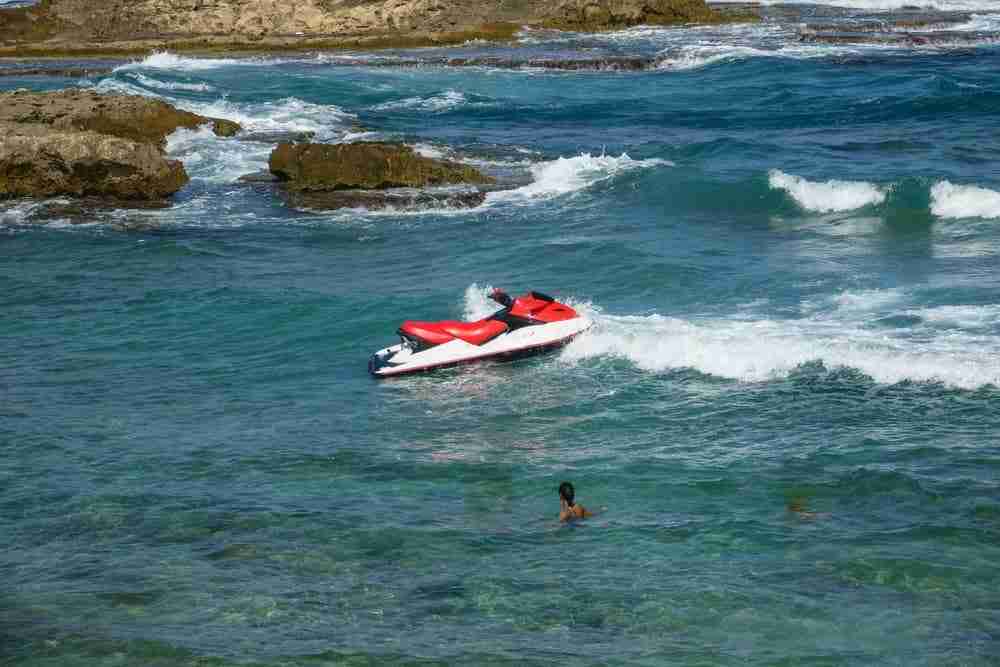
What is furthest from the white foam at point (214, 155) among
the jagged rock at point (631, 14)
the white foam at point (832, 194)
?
the jagged rock at point (631, 14)

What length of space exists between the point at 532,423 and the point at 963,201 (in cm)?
1507

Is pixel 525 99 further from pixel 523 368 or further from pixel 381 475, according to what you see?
pixel 381 475

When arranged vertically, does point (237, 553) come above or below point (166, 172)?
below

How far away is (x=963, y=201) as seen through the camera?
28.3 meters

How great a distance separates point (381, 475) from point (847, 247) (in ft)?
45.7

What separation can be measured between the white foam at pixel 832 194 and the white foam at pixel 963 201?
1.19 m

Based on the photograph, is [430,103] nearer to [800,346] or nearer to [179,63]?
[179,63]

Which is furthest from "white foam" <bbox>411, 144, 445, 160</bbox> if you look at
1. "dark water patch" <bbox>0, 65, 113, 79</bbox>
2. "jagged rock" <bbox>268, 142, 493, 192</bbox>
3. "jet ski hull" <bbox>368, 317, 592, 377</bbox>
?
"dark water patch" <bbox>0, 65, 113, 79</bbox>

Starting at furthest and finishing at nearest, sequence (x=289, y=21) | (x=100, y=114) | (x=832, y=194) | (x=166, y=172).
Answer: (x=289, y=21) < (x=100, y=114) < (x=166, y=172) < (x=832, y=194)

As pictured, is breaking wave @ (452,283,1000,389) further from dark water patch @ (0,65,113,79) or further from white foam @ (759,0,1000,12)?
white foam @ (759,0,1000,12)

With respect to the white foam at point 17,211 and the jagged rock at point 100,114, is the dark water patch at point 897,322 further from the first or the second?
the jagged rock at point 100,114

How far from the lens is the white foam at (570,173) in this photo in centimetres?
3173

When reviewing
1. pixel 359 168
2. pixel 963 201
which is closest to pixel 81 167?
pixel 359 168

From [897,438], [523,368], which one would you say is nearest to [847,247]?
[523,368]
